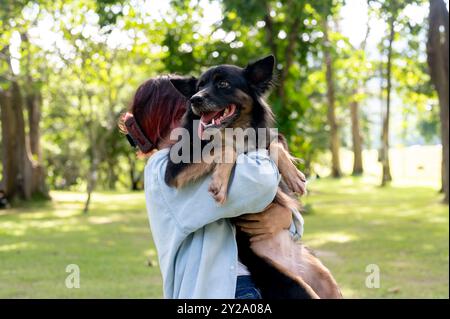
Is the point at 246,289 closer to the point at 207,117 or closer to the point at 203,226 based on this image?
the point at 203,226

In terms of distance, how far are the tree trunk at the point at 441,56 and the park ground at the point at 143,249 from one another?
224 cm

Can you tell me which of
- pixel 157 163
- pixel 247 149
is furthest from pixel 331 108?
pixel 157 163

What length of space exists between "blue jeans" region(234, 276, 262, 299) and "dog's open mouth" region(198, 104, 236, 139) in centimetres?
72

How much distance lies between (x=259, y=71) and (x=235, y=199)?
1027mm

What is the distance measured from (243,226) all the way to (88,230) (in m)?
12.4

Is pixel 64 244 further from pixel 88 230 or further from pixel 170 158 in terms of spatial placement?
pixel 170 158

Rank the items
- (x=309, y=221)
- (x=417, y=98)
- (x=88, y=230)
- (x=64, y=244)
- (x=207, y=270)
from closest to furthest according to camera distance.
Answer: (x=207, y=270), (x=64, y=244), (x=88, y=230), (x=309, y=221), (x=417, y=98)

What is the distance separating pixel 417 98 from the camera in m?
26.6

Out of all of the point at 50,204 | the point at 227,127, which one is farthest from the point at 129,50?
the point at 227,127

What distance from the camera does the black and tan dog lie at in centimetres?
291

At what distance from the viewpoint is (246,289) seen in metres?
2.83
